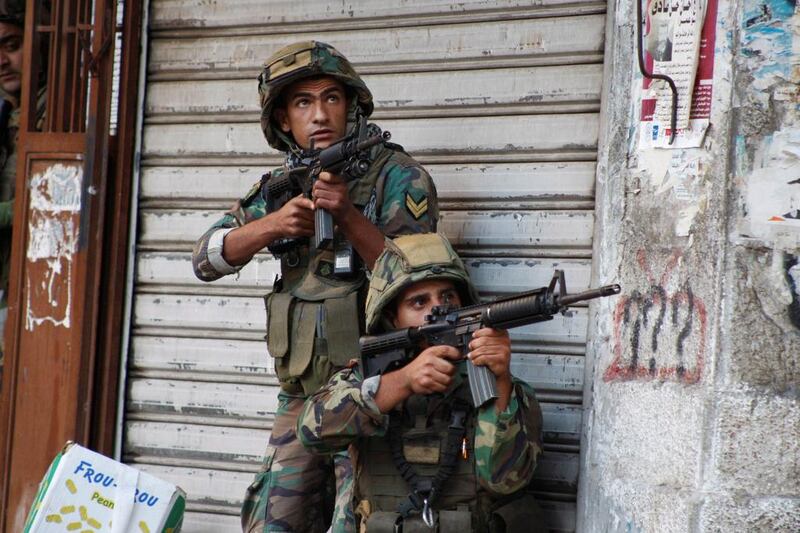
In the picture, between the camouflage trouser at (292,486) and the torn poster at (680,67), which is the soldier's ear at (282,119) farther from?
the torn poster at (680,67)

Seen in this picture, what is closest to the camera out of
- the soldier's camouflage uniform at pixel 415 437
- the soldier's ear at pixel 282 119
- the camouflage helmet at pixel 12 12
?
the soldier's camouflage uniform at pixel 415 437

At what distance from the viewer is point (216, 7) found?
509 centimetres

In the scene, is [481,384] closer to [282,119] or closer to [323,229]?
[323,229]

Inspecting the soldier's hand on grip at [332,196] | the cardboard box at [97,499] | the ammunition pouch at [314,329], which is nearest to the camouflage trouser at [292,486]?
the ammunition pouch at [314,329]

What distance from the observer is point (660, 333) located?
3396mm

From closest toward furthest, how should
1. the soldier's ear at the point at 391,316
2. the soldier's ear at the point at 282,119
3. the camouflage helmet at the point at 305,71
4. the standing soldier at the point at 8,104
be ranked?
1. the soldier's ear at the point at 391,316
2. the camouflage helmet at the point at 305,71
3. the soldier's ear at the point at 282,119
4. the standing soldier at the point at 8,104

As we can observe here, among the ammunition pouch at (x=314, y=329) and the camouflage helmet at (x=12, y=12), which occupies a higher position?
the camouflage helmet at (x=12, y=12)

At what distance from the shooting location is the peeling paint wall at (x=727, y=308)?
3.07 m

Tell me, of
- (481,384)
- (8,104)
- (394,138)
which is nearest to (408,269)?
(481,384)

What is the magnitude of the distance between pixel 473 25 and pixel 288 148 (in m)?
0.93

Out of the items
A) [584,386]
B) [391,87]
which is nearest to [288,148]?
[391,87]

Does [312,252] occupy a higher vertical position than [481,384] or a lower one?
higher

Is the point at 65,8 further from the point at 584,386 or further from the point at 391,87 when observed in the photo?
the point at 584,386

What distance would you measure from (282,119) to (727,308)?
189 cm
